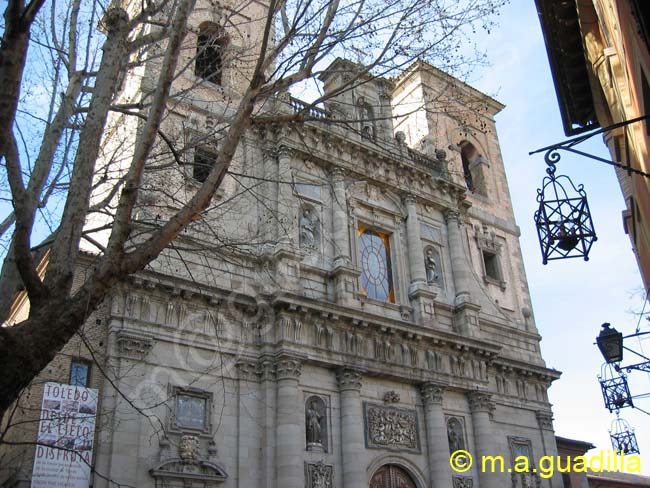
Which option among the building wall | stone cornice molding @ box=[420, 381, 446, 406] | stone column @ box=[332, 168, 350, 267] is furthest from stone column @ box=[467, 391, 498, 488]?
the building wall

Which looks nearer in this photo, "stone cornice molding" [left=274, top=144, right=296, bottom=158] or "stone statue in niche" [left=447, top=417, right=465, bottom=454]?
"stone statue in niche" [left=447, top=417, right=465, bottom=454]

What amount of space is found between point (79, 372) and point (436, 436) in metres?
9.90

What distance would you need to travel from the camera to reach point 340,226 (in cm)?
2081

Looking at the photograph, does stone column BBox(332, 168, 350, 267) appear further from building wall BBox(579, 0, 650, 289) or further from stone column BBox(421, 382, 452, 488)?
building wall BBox(579, 0, 650, 289)

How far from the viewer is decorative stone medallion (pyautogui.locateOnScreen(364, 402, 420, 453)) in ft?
60.6

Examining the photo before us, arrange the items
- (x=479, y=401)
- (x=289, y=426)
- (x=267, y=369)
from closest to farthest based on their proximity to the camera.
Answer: (x=289, y=426), (x=267, y=369), (x=479, y=401)

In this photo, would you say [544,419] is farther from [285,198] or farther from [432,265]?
[285,198]

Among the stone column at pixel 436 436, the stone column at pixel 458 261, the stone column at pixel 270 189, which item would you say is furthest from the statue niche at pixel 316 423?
the stone column at pixel 458 261

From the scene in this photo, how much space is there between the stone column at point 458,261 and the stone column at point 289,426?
759 cm

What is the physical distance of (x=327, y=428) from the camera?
17.8 metres

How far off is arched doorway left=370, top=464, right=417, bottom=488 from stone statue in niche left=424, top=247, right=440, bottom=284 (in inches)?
255

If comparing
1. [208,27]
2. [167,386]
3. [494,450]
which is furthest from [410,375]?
[208,27]

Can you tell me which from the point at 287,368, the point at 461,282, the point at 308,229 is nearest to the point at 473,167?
the point at 461,282

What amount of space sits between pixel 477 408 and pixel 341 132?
9.61 m
